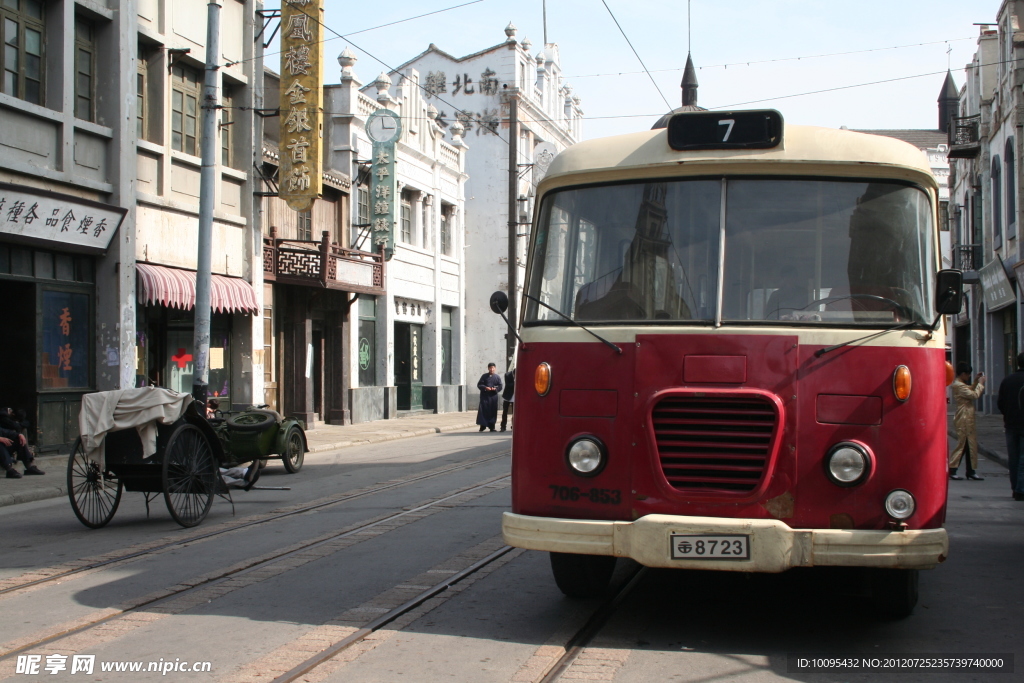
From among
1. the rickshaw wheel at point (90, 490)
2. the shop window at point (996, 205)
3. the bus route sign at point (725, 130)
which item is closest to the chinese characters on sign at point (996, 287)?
the shop window at point (996, 205)

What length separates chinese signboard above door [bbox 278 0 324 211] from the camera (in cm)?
2170

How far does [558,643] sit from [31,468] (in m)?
11.3

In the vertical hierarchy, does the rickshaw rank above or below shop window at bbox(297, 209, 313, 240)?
below

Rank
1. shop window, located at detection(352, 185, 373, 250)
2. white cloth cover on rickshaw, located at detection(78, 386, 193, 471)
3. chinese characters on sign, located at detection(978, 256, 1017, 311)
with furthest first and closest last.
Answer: chinese characters on sign, located at detection(978, 256, 1017, 311) → shop window, located at detection(352, 185, 373, 250) → white cloth cover on rickshaw, located at detection(78, 386, 193, 471)

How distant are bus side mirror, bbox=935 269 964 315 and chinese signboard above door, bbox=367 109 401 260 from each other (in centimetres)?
2277

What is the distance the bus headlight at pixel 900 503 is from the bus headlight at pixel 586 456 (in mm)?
1506

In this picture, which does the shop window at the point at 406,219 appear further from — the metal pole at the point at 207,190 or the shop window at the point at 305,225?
the metal pole at the point at 207,190

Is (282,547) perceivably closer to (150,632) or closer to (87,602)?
(87,602)

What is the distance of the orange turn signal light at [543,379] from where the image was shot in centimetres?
603

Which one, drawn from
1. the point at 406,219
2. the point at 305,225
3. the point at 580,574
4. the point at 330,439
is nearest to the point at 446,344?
the point at 406,219

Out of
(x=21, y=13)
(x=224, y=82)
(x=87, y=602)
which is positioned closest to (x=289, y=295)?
(x=224, y=82)

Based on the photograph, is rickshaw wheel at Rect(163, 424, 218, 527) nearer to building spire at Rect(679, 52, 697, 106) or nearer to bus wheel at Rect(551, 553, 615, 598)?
bus wheel at Rect(551, 553, 615, 598)

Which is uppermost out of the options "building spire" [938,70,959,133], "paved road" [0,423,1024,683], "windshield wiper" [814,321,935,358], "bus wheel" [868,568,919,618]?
"building spire" [938,70,959,133]

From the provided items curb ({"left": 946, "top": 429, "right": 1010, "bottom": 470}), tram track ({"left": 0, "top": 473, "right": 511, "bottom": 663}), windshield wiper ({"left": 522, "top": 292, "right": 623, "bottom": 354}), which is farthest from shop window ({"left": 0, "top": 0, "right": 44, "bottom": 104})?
curb ({"left": 946, "top": 429, "right": 1010, "bottom": 470})
